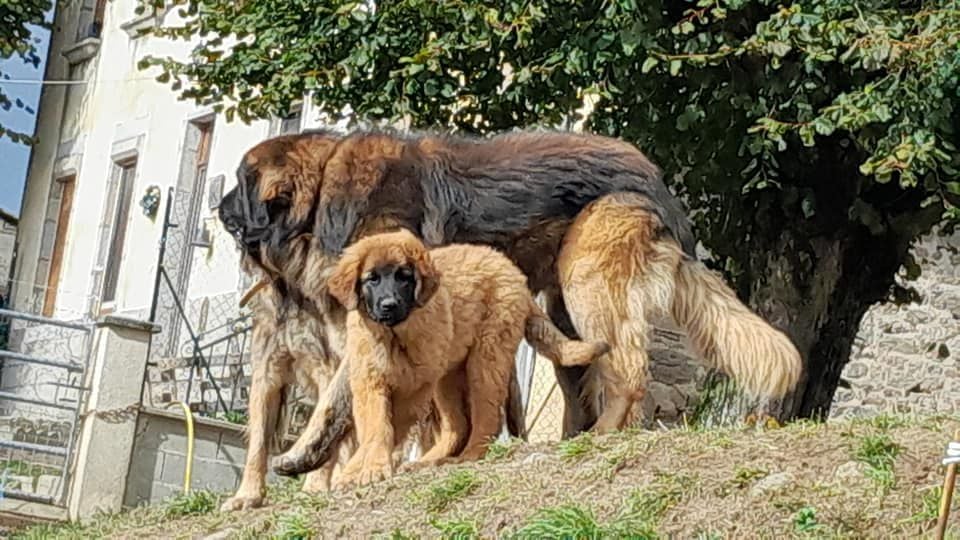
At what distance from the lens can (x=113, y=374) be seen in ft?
48.2

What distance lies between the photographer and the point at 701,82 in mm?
12438

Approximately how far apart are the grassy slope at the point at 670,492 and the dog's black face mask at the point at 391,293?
0.83m

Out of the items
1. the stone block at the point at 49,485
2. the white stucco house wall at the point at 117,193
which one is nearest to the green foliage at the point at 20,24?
the white stucco house wall at the point at 117,193

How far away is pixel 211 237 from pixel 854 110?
16.0 meters

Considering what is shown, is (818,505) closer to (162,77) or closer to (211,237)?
(162,77)

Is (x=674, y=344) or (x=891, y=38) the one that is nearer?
(x=891, y=38)

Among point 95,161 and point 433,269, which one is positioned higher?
point 95,161

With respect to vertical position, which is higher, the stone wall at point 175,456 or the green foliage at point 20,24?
the green foliage at point 20,24

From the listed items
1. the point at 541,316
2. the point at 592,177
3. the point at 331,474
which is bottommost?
the point at 331,474

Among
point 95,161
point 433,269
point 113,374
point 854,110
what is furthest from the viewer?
point 95,161

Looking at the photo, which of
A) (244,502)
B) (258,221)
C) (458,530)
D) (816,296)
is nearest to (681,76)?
(816,296)

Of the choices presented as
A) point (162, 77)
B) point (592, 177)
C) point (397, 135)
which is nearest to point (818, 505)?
point (592, 177)

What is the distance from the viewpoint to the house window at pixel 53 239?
32.5 meters

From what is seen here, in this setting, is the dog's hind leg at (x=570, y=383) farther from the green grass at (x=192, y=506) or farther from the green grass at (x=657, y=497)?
the green grass at (x=657, y=497)
